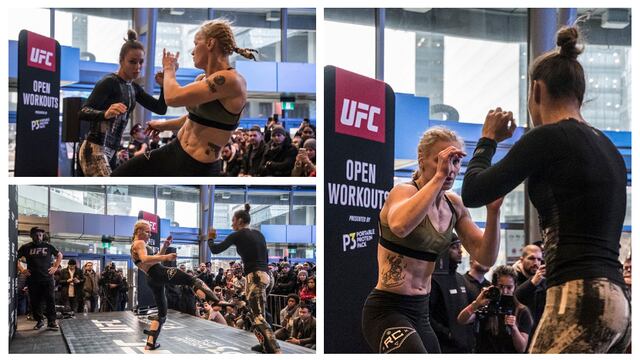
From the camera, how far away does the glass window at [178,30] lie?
4.31m

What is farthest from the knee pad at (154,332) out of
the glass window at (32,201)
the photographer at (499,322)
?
the photographer at (499,322)

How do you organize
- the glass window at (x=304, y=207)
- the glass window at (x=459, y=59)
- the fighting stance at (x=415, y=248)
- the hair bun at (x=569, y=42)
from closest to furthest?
the hair bun at (x=569, y=42), the fighting stance at (x=415, y=248), the glass window at (x=304, y=207), the glass window at (x=459, y=59)

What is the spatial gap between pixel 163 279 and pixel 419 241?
1.55 metres

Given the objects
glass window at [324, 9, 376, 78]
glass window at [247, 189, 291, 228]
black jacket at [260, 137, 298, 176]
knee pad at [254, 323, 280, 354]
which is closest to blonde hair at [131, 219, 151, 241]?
glass window at [247, 189, 291, 228]

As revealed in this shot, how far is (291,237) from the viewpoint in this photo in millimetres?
3943

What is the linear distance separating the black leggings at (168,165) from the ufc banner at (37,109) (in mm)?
498

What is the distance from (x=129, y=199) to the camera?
3.87m

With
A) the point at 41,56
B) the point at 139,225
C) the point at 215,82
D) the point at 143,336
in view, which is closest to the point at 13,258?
the point at 139,225

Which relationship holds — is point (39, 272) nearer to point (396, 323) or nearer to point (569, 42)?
point (396, 323)

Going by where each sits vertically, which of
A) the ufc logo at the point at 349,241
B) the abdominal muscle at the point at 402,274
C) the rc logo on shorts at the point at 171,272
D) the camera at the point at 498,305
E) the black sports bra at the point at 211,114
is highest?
the black sports bra at the point at 211,114

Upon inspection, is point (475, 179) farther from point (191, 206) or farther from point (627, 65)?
point (627, 65)

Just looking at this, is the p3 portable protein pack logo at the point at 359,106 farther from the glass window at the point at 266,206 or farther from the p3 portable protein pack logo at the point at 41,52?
the p3 portable protein pack logo at the point at 41,52

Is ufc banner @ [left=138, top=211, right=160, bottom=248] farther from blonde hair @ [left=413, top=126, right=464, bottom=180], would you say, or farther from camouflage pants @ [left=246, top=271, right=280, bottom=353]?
blonde hair @ [left=413, top=126, right=464, bottom=180]

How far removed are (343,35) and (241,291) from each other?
1.80m
